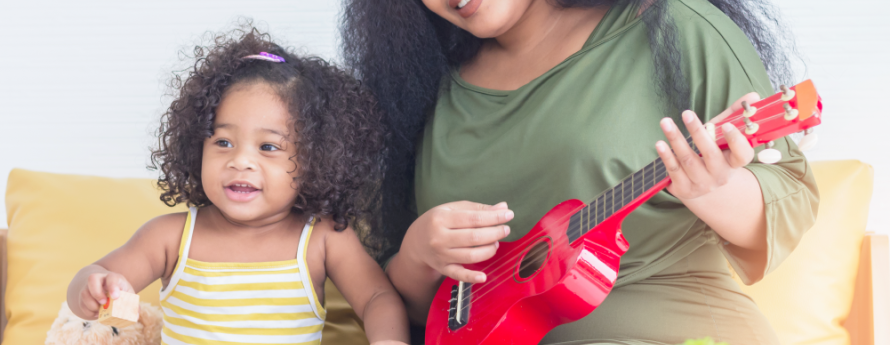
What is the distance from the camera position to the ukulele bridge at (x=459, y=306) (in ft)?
3.23

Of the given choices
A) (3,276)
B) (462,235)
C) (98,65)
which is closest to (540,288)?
(462,235)

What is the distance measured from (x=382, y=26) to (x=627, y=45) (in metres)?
0.56

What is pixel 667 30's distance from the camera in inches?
40.1

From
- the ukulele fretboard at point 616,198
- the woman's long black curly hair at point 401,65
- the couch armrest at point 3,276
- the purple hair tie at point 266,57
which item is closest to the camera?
the ukulele fretboard at point 616,198

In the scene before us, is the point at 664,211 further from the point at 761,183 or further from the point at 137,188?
the point at 137,188

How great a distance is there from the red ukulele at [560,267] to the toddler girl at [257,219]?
16 cm

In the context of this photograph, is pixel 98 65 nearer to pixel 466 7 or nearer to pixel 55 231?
pixel 55 231

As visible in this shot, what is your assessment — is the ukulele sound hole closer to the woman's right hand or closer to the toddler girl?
the woman's right hand

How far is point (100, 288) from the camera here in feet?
3.19

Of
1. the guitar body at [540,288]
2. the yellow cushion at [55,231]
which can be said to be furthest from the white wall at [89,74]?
the guitar body at [540,288]

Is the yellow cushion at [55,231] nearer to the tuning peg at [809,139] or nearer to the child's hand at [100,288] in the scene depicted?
the child's hand at [100,288]

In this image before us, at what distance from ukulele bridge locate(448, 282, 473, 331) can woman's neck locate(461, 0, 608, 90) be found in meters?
0.40

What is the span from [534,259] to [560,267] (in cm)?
10

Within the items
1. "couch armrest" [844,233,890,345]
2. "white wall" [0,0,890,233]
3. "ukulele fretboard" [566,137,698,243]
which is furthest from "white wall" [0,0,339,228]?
"couch armrest" [844,233,890,345]
